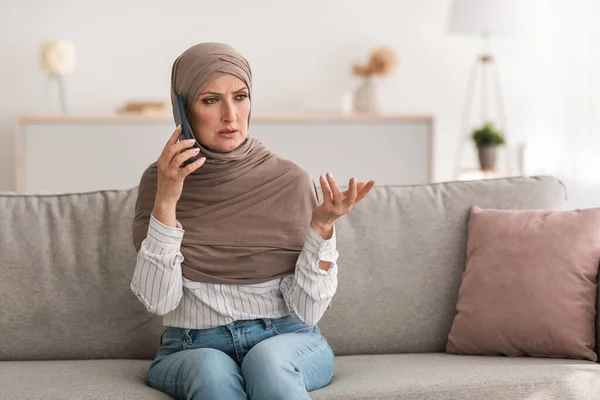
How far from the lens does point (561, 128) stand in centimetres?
509

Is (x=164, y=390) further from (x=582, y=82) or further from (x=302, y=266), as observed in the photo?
(x=582, y=82)

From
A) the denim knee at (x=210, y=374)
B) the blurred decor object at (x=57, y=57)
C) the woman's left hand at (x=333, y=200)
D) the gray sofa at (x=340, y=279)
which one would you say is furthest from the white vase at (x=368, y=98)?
the denim knee at (x=210, y=374)

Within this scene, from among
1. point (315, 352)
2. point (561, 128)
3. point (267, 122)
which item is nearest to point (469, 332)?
point (315, 352)

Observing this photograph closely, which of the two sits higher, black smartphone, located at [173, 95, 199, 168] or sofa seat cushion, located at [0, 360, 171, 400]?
black smartphone, located at [173, 95, 199, 168]

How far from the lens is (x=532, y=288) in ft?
7.32

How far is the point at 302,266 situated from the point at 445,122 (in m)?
3.66

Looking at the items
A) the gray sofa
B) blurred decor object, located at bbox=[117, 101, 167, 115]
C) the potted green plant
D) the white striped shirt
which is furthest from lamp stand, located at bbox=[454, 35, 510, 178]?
the white striped shirt

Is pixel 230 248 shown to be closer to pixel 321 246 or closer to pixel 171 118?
pixel 321 246

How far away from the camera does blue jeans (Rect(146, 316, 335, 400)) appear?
1781 millimetres

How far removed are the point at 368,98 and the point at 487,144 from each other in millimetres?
729

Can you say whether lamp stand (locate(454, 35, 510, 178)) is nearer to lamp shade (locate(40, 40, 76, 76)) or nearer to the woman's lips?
lamp shade (locate(40, 40, 76, 76))

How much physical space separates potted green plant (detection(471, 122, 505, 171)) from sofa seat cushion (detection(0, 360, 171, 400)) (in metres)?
3.15

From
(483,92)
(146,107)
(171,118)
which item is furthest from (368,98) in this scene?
(146,107)

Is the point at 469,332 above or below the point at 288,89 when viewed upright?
below
